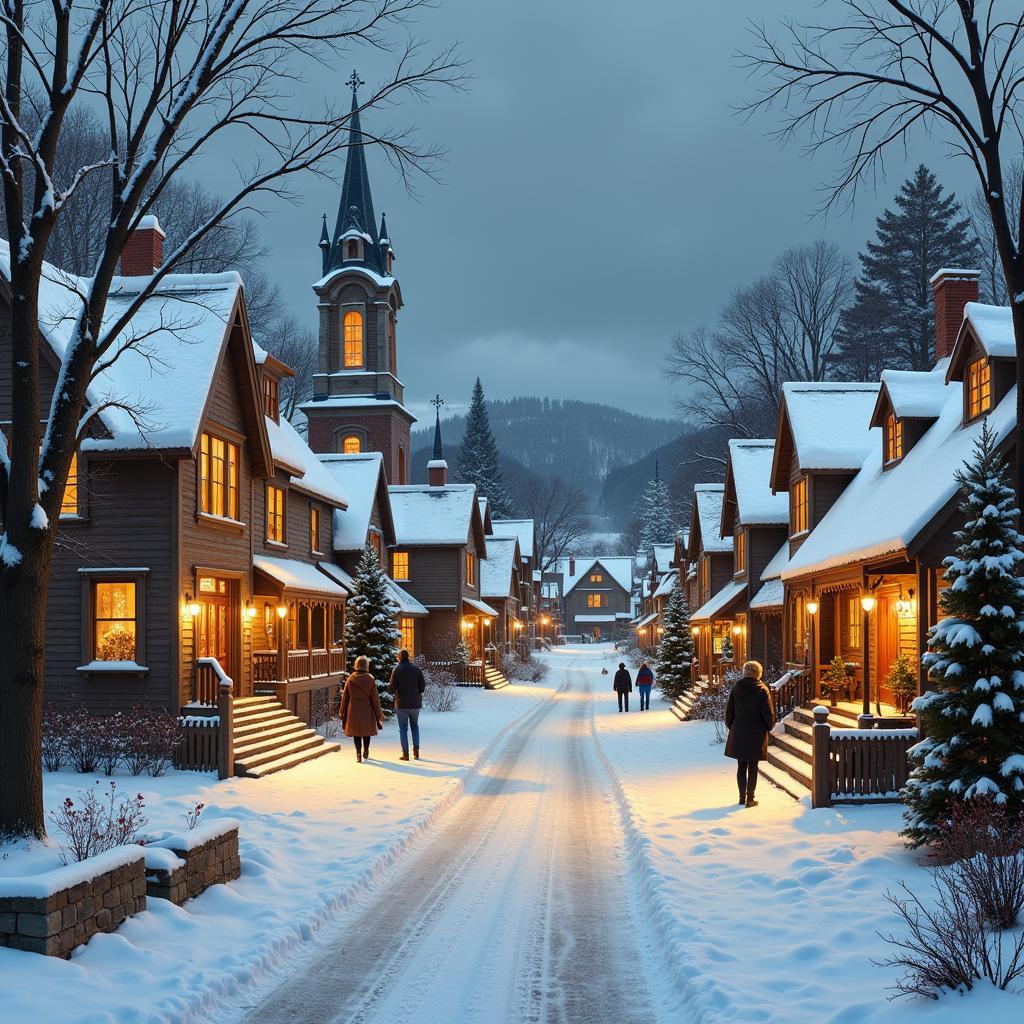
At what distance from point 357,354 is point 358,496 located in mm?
19572

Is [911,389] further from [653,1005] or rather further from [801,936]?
[653,1005]

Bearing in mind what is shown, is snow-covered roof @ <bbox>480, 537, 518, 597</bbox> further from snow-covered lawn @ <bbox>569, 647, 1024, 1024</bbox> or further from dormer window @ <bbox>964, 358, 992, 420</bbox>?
snow-covered lawn @ <bbox>569, 647, 1024, 1024</bbox>

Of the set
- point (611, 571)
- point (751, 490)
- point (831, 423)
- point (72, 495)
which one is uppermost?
point (831, 423)

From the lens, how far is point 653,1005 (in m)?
7.05

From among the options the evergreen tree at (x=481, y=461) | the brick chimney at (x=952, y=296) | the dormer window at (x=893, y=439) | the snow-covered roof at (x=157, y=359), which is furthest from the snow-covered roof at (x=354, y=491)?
the evergreen tree at (x=481, y=461)

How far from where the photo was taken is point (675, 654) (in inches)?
1416

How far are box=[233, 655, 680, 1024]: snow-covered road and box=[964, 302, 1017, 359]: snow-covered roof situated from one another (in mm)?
9663

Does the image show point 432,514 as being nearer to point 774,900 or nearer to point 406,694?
point 406,694

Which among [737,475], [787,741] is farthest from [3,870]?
[737,475]

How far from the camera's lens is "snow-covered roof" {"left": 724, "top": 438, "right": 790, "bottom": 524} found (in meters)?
29.4

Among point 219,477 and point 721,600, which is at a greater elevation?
point 219,477

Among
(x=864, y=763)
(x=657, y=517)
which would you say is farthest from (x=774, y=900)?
(x=657, y=517)

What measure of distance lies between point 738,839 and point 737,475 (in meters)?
19.7

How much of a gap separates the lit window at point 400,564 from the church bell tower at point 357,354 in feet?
27.7
